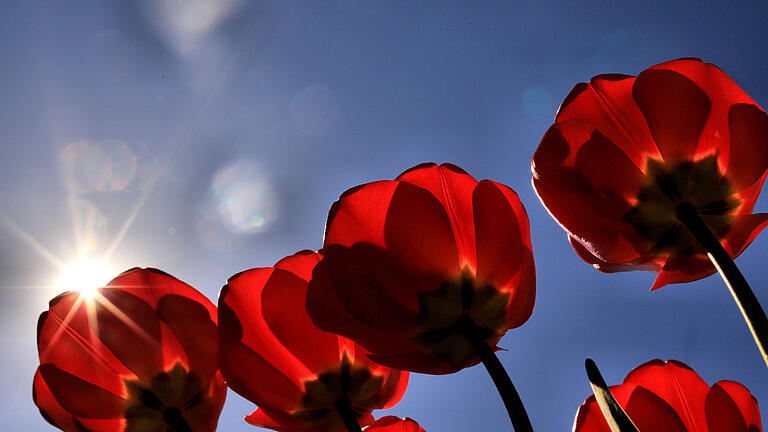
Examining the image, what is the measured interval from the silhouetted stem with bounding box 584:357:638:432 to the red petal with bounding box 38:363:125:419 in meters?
0.36

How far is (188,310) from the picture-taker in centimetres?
44

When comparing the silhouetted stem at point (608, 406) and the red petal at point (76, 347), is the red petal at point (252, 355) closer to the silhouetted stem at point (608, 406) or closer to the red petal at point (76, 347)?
the red petal at point (76, 347)

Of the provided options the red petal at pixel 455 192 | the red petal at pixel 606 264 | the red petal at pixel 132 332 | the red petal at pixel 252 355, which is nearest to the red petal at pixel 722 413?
the red petal at pixel 606 264

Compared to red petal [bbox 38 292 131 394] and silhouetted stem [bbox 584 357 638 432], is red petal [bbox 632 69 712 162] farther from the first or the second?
red petal [bbox 38 292 131 394]

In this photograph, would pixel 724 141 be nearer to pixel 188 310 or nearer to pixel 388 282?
pixel 388 282

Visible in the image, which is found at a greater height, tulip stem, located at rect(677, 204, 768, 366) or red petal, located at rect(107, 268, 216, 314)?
red petal, located at rect(107, 268, 216, 314)

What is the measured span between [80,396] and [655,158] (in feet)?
1.58

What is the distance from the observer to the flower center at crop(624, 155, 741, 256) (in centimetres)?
40

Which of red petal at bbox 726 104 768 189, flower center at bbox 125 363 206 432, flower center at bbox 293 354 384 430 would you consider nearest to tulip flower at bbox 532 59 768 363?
red petal at bbox 726 104 768 189

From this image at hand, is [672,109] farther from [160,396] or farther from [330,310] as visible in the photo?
[160,396]

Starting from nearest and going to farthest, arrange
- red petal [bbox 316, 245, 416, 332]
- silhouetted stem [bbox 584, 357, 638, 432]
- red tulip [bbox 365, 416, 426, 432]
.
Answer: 1. silhouetted stem [bbox 584, 357, 638, 432]
2. red petal [bbox 316, 245, 416, 332]
3. red tulip [bbox 365, 416, 426, 432]

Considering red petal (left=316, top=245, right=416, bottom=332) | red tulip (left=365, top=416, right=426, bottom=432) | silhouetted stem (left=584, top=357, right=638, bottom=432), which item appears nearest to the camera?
silhouetted stem (left=584, top=357, right=638, bottom=432)

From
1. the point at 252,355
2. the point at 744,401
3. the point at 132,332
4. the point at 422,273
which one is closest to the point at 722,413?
the point at 744,401

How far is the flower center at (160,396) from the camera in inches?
17.4
